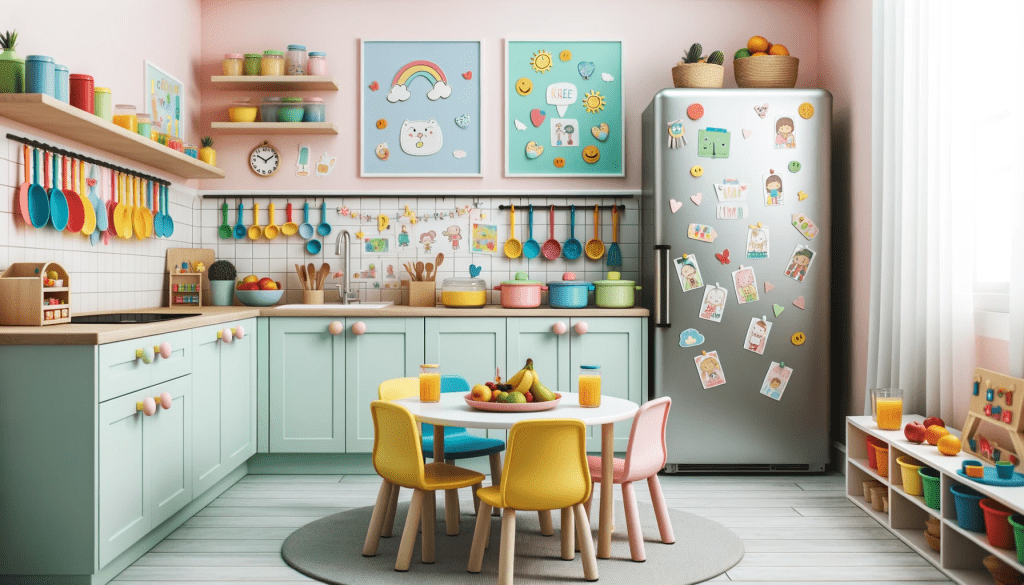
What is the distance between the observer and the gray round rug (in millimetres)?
2664

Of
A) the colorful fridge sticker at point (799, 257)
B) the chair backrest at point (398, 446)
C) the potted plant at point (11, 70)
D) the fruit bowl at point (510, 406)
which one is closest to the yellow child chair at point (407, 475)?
the chair backrest at point (398, 446)

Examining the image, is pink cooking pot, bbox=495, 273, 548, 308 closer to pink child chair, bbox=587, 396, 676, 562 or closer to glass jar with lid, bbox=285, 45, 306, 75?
pink child chair, bbox=587, 396, 676, 562

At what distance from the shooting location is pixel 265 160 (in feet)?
15.3

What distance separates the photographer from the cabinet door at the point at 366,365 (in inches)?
162

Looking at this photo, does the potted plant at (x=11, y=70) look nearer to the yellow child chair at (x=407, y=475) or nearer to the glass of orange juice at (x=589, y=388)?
the yellow child chair at (x=407, y=475)

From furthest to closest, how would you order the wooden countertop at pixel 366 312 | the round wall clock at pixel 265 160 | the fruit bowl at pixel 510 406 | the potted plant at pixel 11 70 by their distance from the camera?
the round wall clock at pixel 265 160 → the wooden countertop at pixel 366 312 → the potted plant at pixel 11 70 → the fruit bowl at pixel 510 406

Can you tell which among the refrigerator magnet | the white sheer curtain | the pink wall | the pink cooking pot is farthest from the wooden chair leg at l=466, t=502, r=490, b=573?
the pink wall

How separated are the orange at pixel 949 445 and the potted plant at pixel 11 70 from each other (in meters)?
3.37

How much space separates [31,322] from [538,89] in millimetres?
2887

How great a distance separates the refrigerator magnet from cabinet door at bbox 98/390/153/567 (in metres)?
2.75

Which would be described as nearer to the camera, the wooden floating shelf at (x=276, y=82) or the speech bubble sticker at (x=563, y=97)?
the wooden floating shelf at (x=276, y=82)

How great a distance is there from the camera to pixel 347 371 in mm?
4109

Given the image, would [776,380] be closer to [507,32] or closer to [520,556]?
[520,556]

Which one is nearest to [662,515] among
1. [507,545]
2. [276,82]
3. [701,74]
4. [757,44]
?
[507,545]
